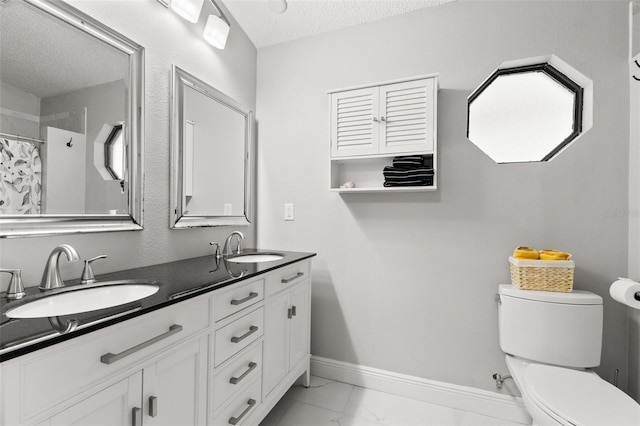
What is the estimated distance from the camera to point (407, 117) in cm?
185

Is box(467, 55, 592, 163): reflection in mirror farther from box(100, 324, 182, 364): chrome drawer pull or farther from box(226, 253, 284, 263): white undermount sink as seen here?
box(100, 324, 182, 364): chrome drawer pull

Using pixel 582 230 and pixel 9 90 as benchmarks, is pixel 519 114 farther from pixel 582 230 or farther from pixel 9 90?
pixel 9 90

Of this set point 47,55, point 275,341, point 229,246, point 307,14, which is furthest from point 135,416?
point 307,14

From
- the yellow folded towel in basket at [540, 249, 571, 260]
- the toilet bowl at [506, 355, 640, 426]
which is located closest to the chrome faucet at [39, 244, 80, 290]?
the toilet bowl at [506, 355, 640, 426]

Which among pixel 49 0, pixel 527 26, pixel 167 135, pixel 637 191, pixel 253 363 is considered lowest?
pixel 253 363

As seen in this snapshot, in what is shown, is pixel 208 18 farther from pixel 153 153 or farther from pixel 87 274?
pixel 87 274

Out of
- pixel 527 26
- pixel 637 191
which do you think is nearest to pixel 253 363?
pixel 637 191

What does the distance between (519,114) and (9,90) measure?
81.9 inches

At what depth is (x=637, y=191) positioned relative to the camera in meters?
1.52

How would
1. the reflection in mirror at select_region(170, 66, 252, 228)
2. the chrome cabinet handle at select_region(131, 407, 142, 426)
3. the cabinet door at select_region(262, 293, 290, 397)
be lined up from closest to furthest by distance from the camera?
the chrome cabinet handle at select_region(131, 407, 142, 426) → the cabinet door at select_region(262, 293, 290, 397) → the reflection in mirror at select_region(170, 66, 252, 228)

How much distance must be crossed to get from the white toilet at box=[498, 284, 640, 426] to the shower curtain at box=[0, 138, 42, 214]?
2.07m

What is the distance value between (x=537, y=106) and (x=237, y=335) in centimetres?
174

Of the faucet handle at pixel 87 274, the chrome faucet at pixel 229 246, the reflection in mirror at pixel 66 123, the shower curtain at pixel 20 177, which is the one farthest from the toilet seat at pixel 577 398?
the shower curtain at pixel 20 177

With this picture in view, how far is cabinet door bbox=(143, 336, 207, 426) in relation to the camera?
0.96 metres
